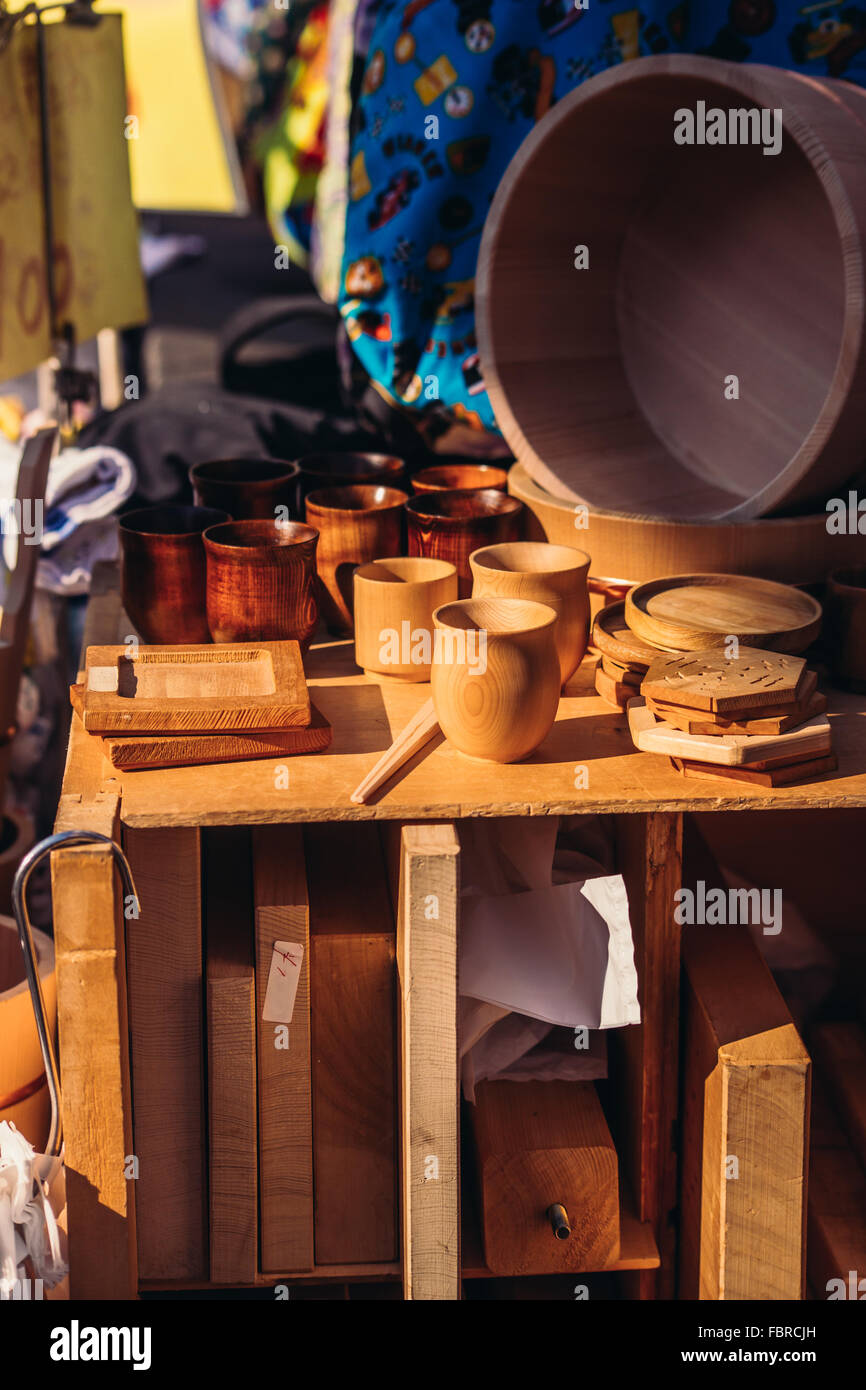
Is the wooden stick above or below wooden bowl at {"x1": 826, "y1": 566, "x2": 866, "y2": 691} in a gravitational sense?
below

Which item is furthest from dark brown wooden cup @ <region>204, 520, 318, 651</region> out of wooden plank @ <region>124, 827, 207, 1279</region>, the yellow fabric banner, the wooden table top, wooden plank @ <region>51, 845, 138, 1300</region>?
the yellow fabric banner

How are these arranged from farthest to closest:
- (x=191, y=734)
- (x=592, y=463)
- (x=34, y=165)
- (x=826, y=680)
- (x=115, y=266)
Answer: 1. (x=115, y=266)
2. (x=34, y=165)
3. (x=592, y=463)
4. (x=826, y=680)
5. (x=191, y=734)

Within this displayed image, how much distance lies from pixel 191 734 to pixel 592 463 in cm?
67

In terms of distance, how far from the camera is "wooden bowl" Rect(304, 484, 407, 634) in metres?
1.55

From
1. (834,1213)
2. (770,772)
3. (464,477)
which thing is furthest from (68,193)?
(834,1213)

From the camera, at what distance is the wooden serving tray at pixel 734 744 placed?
120 cm

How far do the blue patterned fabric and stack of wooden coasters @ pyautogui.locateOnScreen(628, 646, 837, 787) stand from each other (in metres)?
0.72

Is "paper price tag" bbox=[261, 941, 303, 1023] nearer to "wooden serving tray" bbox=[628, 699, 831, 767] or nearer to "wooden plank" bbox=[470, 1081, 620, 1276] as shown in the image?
"wooden plank" bbox=[470, 1081, 620, 1276]

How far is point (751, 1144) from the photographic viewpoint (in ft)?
4.09

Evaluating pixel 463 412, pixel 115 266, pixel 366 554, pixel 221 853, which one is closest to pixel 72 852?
pixel 221 853

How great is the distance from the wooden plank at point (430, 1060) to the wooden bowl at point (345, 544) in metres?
0.44

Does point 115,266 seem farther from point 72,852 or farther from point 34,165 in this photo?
point 72,852

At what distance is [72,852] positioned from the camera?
44.4 inches

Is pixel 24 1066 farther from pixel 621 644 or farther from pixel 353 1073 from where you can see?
pixel 621 644
